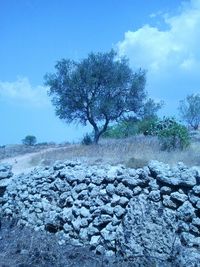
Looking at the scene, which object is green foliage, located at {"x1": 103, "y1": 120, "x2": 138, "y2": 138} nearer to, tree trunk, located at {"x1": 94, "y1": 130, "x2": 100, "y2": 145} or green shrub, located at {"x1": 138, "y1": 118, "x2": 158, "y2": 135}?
green shrub, located at {"x1": 138, "y1": 118, "x2": 158, "y2": 135}

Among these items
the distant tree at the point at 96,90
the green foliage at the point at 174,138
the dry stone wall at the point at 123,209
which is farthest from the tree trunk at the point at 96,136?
the dry stone wall at the point at 123,209

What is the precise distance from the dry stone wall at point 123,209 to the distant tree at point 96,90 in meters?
21.1

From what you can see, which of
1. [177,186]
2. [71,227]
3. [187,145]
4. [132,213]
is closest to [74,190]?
[71,227]

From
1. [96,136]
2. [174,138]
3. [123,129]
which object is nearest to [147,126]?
[123,129]

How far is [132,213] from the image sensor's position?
757 centimetres

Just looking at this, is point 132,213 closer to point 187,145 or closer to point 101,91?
point 187,145

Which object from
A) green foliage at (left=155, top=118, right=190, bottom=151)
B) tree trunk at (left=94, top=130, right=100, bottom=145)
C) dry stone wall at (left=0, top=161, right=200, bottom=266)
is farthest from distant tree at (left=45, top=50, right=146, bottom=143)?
dry stone wall at (left=0, top=161, right=200, bottom=266)

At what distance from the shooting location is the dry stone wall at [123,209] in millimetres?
6906

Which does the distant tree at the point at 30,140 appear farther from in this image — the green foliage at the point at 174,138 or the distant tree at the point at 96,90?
the green foliage at the point at 174,138

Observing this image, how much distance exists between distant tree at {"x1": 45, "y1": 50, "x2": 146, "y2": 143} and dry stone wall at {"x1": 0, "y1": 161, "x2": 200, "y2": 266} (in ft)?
69.4

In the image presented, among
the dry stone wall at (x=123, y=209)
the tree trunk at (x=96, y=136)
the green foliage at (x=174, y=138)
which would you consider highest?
the tree trunk at (x=96, y=136)

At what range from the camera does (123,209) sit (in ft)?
25.9

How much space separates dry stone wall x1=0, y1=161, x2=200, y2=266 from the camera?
22.7 feet

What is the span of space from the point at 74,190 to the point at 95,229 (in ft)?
4.29
